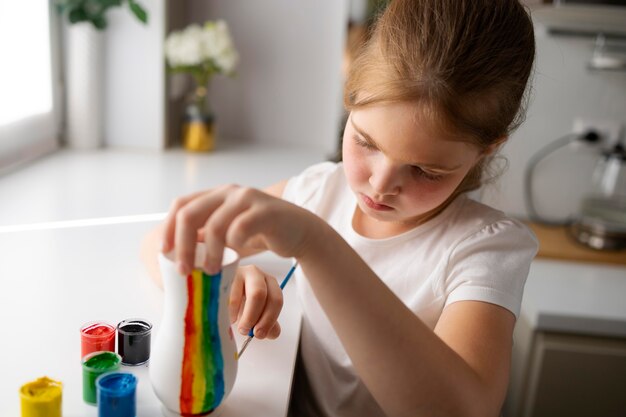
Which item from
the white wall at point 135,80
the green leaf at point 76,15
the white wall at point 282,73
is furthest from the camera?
the white wall at point 282,73

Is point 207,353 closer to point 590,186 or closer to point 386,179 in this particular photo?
point 386,179

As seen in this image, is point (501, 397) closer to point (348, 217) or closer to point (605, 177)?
point (348, 217)

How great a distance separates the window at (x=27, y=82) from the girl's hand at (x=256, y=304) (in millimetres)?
948

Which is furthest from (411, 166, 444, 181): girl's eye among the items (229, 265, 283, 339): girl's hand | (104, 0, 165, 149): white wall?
(104, 0, 165, 149): white wall

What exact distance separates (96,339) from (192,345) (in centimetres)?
16

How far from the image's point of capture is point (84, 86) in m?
1.79

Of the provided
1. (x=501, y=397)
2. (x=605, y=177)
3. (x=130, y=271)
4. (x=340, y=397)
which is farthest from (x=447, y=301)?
(x=605, y=177)

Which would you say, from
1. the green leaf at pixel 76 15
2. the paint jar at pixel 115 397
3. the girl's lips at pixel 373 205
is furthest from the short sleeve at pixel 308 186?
the green leaf at pixel 76 15

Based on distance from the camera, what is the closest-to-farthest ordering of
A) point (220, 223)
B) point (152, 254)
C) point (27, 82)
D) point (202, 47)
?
point (220, 223), point (152, 254), point (27, 82), point (202, 47)

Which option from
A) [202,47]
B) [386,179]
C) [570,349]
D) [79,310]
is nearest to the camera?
[386,179]

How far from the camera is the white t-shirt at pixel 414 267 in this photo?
2.78 ft

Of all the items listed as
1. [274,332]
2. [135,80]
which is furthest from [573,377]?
[135,80]

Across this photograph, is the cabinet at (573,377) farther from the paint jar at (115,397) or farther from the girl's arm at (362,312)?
the paint jar at (115,397)

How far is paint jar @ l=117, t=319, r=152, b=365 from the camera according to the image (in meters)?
0.73
